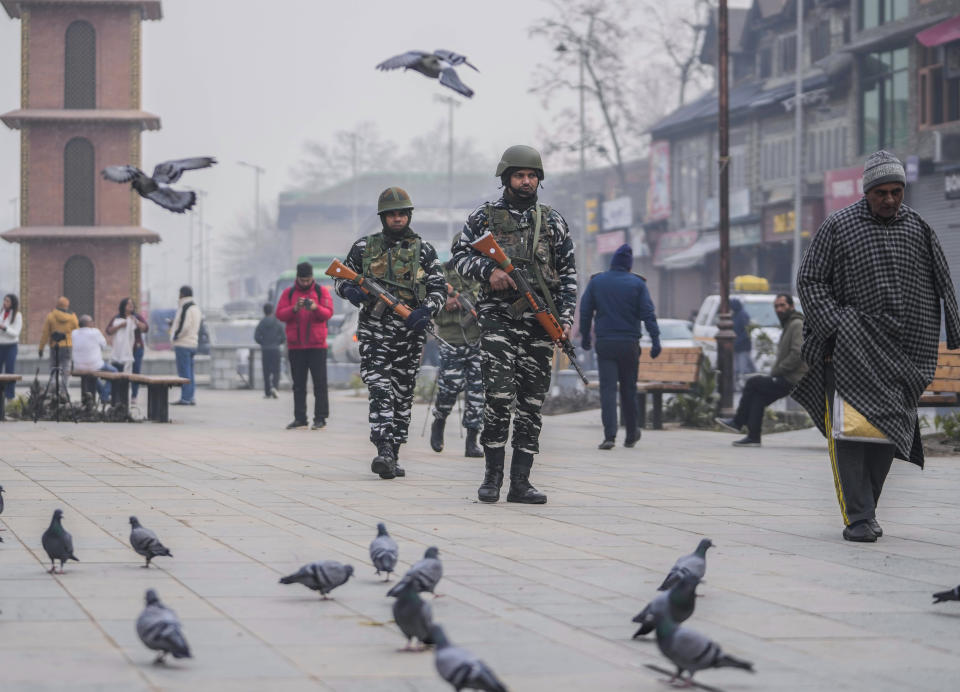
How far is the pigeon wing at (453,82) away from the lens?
494 inches

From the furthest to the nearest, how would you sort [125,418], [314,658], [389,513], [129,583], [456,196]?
1. [456,196]
2. [125,418]
3. [389,513]
4. [129,583]
5. [314,658]

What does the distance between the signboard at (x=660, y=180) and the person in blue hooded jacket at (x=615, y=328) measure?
4006 cm

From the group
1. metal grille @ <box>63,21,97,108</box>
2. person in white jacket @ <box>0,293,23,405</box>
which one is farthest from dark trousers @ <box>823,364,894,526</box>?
metal grille @ <box>63,21,97,108</box>

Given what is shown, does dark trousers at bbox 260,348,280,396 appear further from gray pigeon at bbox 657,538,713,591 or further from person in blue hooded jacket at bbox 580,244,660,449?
gray pigeon at bbox 657,538,713,591

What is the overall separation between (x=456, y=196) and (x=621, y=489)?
373ft

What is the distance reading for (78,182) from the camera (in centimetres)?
3794

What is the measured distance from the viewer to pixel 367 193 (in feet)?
377

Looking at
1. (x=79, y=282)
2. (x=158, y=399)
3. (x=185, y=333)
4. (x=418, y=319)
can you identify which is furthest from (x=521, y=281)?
(x=79, y=282)

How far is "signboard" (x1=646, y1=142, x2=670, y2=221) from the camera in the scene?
5316 centimetres

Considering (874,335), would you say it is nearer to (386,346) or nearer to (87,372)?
(386,346)

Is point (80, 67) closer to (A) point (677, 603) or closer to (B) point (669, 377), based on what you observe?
(B) point (669, 377)

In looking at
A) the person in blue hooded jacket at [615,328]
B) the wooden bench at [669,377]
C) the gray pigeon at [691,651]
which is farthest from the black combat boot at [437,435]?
the gray pigeon at [691,651]

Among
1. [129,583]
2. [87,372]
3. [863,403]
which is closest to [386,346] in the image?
[863,403]

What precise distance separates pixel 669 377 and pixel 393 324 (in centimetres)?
716
